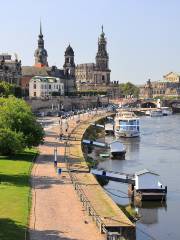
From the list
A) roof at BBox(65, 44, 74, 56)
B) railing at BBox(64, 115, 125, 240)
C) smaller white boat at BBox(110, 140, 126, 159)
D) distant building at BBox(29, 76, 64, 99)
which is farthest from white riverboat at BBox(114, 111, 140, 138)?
roof at BBox(65, 44, 74, 56)

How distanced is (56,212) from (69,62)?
168436 mm


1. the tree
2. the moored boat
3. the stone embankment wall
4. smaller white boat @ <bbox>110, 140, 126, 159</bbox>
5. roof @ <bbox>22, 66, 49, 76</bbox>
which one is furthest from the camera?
roof @ <bbox>22, 66, 49, 76</bbox>

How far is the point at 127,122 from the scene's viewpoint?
103 meters

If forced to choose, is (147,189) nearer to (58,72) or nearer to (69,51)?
(58,72)

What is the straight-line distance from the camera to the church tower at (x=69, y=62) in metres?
197

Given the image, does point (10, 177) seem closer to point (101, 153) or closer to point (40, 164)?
point (40, 164)

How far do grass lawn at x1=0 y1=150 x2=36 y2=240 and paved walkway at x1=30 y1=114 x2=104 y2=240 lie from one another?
524mm

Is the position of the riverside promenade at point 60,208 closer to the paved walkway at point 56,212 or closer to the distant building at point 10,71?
the paved walkway at point 56,212

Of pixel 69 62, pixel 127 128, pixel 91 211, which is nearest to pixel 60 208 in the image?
pixel 91 211

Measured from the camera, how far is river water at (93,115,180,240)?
36.5m

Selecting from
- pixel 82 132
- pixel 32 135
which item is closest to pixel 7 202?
pixel 32 135

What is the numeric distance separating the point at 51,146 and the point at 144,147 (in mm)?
24972

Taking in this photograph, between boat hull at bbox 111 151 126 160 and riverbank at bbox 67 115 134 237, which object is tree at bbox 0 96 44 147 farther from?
boat hull at bbox 111 151 126 160

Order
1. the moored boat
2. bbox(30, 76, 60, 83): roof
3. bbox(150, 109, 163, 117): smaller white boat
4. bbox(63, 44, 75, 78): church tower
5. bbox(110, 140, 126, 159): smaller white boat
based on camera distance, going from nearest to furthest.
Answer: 1. the moored boat
2. bbox(110, 140, 126, 159): smaller white boat
3. bbox(30, 76, 60, 83): roof
4. bbox(150, 109, 163, 117): smaller white boat
5. bbox(63, 44, 75, 78): church tower
